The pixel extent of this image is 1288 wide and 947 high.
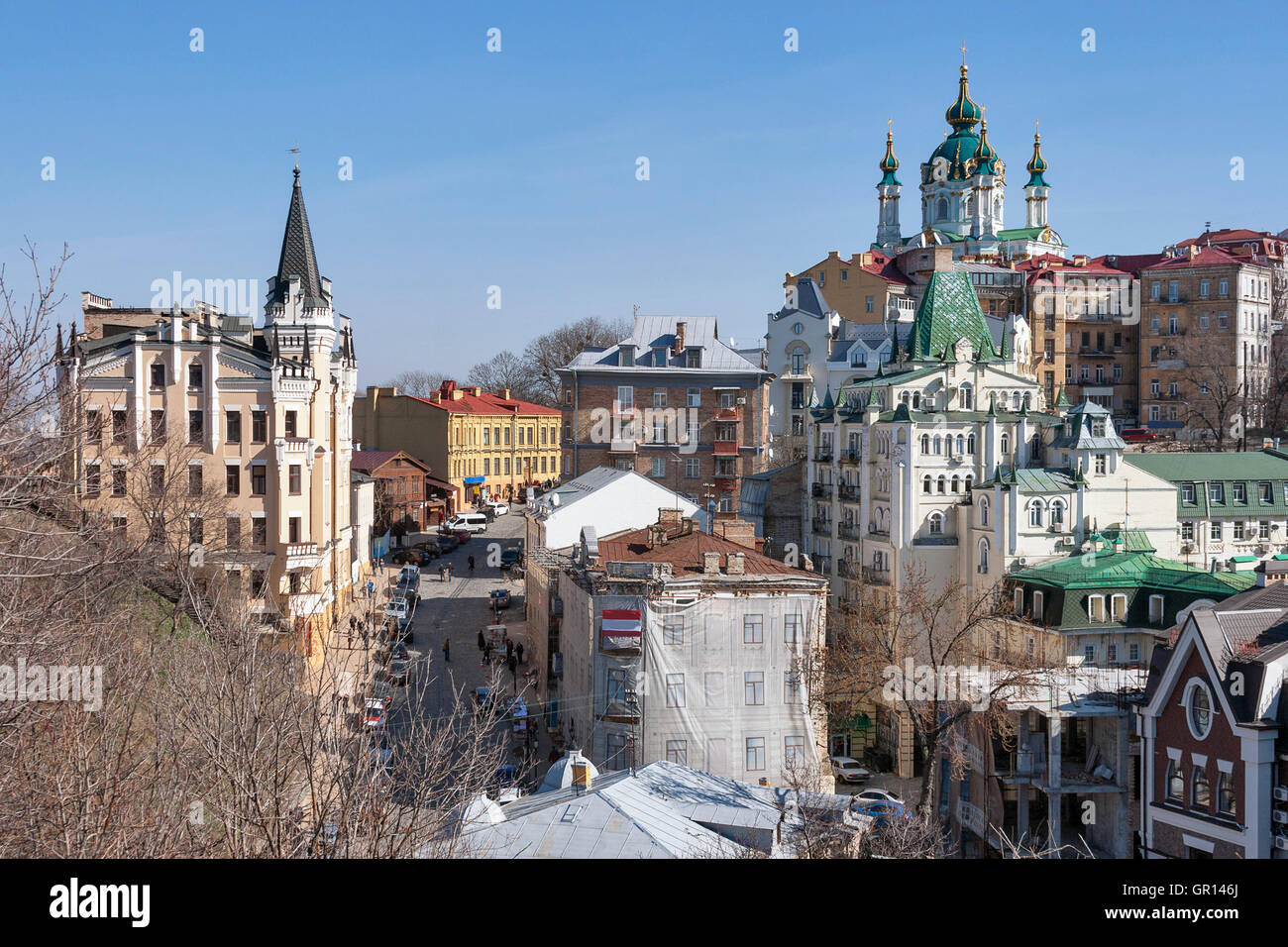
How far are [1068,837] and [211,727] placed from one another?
2473 centimetres

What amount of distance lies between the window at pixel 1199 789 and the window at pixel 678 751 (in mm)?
10583

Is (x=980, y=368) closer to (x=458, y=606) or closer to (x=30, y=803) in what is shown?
(x=458, y=606)

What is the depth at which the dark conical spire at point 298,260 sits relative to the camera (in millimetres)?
41094

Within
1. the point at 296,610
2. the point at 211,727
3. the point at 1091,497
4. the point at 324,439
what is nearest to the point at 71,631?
the point at 211,727

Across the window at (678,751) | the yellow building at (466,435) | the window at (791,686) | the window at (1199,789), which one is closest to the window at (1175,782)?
the window at (1199,789)

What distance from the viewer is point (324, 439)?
1597 inches

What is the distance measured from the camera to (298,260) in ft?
137

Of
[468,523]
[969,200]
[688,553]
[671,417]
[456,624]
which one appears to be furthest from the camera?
[969,200]

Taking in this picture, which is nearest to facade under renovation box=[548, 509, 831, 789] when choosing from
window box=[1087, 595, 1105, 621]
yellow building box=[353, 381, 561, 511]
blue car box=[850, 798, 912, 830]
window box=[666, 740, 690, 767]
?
window box=[666, 740, 690, 767]

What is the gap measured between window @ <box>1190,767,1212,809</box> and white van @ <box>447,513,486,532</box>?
49.7m

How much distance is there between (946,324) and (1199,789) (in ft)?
88.8

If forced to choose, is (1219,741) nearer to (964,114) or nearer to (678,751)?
(678,751)

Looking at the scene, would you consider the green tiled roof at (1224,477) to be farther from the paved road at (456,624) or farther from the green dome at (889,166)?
the green dome at (889,166)

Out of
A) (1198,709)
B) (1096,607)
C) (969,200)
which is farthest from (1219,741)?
(969,200)
